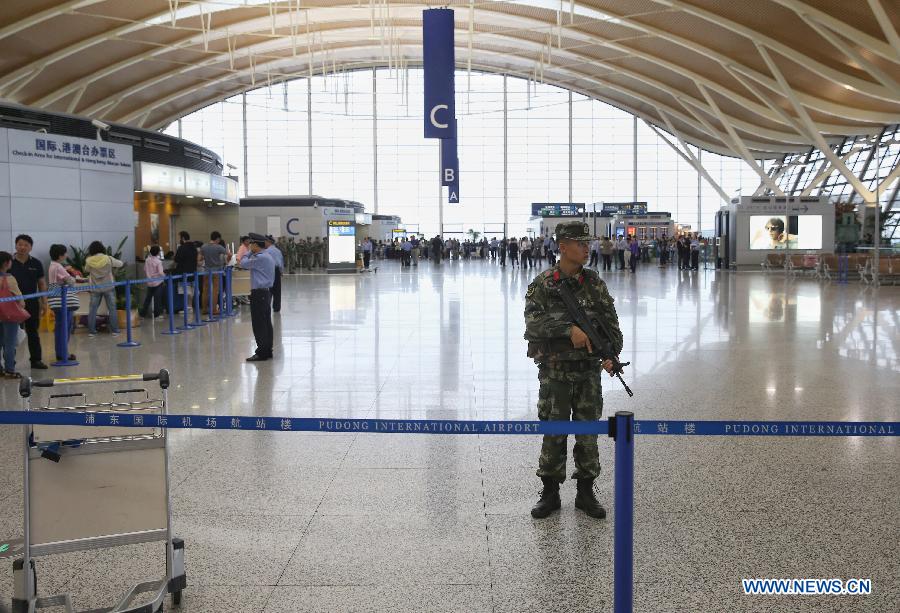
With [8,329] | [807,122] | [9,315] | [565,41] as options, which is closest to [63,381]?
[9,315]

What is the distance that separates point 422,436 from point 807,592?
3.40 m

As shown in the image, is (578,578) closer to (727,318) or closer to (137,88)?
(727,318)

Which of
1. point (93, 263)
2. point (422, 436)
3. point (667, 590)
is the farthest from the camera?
point (93, 263)

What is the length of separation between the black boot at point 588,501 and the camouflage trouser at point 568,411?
0.05m

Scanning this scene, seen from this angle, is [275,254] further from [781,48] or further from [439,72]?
[781,48]

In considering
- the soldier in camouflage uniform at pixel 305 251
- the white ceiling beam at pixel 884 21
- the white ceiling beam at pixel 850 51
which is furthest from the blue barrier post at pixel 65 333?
the soldier in camouflage uniform at pixel 305 251

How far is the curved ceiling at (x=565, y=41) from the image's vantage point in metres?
33.0

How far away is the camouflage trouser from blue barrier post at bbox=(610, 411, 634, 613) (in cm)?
161

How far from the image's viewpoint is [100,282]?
558 inches

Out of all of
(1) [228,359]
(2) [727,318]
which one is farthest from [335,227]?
(1) [228,359]

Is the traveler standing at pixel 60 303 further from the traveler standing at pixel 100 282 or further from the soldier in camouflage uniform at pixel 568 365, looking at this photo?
the soldier in camouflage uniform at pixel 568 365

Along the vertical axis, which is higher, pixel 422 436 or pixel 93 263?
pixel 93 263

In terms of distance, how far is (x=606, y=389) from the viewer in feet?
28.8

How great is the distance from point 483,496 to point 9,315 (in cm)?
697
